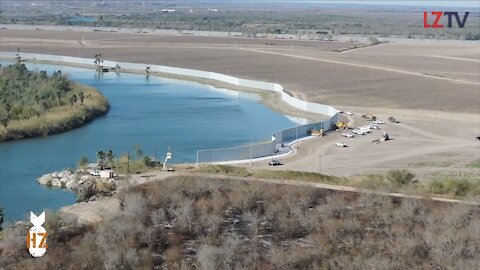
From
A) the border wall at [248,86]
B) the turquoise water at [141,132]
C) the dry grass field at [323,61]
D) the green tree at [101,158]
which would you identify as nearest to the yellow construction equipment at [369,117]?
the border wall at [248,86]

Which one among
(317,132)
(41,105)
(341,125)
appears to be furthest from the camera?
(41,105)

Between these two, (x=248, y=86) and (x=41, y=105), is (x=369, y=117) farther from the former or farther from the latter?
(x=41, y=105)

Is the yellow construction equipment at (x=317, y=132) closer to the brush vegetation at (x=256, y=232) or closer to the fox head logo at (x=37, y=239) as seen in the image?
the brush vegetation at (x=256, y=232)

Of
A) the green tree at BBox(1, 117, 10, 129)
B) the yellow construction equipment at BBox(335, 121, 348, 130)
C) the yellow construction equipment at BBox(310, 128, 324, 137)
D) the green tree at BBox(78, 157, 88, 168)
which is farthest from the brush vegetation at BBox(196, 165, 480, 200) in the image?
the green tree at BBox(1, 117, 10, 129)

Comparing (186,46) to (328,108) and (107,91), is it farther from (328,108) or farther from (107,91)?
(328,108)

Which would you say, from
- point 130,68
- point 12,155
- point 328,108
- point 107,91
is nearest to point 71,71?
point 130,68

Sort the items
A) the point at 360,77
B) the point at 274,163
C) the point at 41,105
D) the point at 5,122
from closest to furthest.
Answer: the point at 274,163, the point at 5,122, the point at 41,105, the point at 360,77

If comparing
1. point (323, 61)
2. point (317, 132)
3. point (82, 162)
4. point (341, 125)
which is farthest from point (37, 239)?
point (323, 61)
